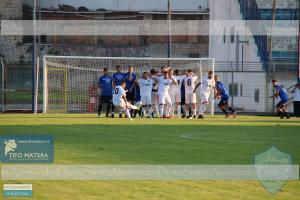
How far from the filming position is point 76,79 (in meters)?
39.9

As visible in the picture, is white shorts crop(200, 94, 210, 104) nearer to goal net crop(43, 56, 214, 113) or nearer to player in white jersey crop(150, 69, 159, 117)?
player in white jersey crop(150, 69, 159, 117)

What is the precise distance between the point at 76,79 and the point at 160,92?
7.32m

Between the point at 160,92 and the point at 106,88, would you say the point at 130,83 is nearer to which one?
the point at 106,88

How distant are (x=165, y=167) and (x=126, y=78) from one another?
18.2 meters

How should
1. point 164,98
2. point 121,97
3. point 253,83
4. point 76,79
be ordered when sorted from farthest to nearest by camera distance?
point 253,83
point 76,79
point 164,98
point 121,97

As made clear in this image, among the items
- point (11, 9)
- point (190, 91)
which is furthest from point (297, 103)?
point (11, 9)

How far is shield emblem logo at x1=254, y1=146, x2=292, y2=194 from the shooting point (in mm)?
13406

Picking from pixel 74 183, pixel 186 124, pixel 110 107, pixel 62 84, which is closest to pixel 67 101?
pixel 62 84

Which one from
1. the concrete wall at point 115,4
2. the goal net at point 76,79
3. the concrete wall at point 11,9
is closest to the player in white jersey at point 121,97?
the goal net at point 76,79

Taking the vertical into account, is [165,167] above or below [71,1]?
below

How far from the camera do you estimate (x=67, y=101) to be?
3891cm

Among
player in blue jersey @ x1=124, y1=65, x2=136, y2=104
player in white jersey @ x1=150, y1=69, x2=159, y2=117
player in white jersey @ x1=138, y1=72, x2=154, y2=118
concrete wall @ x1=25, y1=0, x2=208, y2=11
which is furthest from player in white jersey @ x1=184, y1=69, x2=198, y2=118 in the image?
concrete wall @ x1=25, y1=0, x2=208, y2=11

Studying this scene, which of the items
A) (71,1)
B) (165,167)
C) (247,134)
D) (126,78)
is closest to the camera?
(165,167)

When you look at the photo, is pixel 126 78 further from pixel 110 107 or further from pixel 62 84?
pixel 62 84
